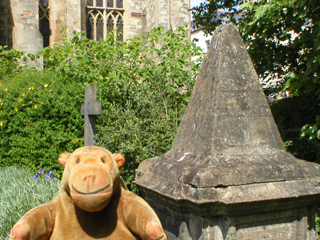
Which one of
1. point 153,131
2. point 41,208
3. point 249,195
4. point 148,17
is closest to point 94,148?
point 41,208

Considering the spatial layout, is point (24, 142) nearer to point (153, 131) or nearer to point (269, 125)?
point (153, 131)

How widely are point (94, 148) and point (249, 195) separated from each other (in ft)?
3.63

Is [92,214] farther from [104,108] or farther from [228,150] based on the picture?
[104,108]

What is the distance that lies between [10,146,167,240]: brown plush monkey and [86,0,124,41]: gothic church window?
15549mm

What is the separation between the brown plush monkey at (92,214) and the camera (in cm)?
213

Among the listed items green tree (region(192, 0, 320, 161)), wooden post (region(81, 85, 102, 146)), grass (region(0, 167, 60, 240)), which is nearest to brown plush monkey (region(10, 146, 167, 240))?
grass (region(0, 167, 60, 240))

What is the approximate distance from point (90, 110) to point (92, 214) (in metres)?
4.04

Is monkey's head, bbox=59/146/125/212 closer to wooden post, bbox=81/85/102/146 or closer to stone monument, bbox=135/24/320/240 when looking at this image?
stone monument, bbox=135/24/320/240

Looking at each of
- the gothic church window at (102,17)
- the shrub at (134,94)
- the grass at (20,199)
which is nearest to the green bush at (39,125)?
the shrub at (134,94)

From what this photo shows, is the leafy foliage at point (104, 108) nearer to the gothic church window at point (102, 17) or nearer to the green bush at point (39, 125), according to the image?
the green bush at point (39, 125)

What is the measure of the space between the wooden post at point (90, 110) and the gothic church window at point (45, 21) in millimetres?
11622

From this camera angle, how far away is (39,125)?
277 inches

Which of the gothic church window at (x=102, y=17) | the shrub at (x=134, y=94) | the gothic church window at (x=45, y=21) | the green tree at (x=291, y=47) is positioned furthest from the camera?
the gothic church window at (x=102, y=17)

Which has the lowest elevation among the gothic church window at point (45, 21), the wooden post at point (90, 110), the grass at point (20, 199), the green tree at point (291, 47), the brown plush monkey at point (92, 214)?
the grass at point (20, 199)
